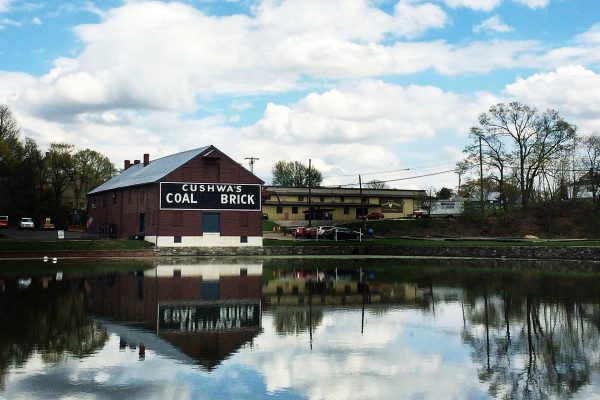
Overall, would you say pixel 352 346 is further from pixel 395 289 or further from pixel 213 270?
pixel 213 270

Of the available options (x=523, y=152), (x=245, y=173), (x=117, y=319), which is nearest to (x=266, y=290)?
(x=117, y=319)

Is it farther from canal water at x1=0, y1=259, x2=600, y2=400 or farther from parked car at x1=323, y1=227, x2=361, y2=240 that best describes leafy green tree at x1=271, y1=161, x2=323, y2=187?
canal water at x1=0, y1=259, x2=600, y2=400

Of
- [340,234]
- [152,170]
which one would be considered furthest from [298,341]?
[152,170]

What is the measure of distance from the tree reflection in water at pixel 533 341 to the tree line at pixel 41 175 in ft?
220

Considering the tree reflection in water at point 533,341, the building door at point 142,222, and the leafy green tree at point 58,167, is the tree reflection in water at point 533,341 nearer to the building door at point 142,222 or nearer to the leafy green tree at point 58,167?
the building door at point 142,222

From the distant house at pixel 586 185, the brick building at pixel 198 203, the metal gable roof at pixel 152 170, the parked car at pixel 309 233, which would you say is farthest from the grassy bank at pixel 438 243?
the distant house at pixel 586 185

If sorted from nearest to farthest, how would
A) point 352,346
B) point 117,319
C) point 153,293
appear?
point 352,346
point 117,319
point 153,293

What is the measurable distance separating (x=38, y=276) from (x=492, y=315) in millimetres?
25557

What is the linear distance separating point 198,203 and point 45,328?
4738 centimetres

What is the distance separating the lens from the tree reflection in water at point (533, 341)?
12.6m

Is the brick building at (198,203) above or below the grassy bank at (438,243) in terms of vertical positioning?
above

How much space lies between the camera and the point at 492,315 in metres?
21.6

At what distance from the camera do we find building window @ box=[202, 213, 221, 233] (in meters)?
65.7

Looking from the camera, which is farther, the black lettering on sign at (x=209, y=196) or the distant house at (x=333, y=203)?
the distant house at (x=333, y=203)
